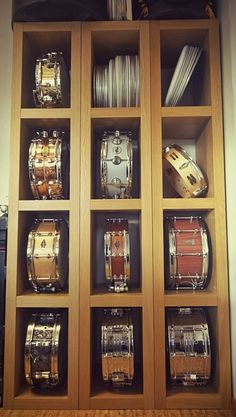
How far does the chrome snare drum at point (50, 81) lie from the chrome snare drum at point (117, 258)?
2.46 feet

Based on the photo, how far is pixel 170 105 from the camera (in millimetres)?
1953

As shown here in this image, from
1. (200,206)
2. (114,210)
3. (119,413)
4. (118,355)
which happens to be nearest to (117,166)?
(114,210)

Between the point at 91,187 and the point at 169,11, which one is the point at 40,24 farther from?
the point at 91,187

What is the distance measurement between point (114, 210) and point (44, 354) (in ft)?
2.54

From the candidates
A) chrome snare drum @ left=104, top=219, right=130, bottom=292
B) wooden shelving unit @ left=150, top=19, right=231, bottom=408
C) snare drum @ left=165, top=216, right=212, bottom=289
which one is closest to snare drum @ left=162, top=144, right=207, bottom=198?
wooden shelving unit @ left=150, top=19, right=231, bottom=408

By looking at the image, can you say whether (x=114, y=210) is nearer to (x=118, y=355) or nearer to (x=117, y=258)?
(x=117, y=258)

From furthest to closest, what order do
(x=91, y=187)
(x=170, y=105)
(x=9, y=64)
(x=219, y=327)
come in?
(x=9, y=64)
(x=170, y=105)
(x=91, y=187)
(x=219, y=327)

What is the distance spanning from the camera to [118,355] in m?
1.72

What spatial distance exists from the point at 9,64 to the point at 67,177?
935mm

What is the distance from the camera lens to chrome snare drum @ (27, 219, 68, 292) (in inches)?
69.4

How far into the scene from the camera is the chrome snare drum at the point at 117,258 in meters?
1.78

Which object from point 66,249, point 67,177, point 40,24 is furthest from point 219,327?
point 40,24

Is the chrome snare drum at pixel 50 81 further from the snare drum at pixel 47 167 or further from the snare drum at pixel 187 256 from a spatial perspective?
the snare drum at pixel 187 256

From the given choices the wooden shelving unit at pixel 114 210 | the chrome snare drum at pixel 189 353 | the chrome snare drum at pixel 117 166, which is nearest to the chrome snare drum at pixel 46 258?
the wooden shelving unit at pixel 114 210
